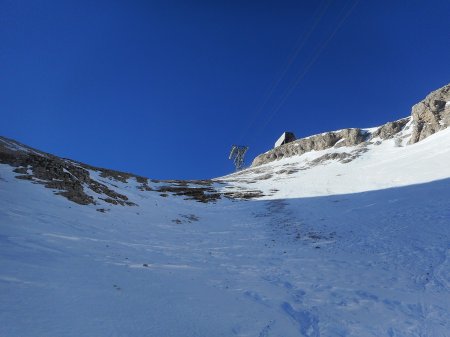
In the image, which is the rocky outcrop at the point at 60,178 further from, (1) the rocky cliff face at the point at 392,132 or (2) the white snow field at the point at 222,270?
(1) the rocky cliff face at the point at 392,132

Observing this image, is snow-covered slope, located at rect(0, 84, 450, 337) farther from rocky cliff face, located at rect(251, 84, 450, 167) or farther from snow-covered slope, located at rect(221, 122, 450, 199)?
rocky cliff face, located at rect(251, 84, 450, 167)

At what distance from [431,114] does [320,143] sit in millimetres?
29050

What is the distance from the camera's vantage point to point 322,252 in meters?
17.6

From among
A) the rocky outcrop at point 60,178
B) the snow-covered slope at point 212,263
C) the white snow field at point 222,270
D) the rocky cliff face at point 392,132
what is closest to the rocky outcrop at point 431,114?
the rocky cliff face at point 392,132

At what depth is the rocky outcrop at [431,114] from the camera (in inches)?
2430

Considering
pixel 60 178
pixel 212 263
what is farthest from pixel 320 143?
pixel 212 263

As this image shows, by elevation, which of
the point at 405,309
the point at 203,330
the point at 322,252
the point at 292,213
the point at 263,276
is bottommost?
the point at 203,330

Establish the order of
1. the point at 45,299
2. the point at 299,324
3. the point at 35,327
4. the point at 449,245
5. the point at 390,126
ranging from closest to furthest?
the point at 35,327, the point at 45,299, the point at 299,324, the point at 449,245, the point at 390,126

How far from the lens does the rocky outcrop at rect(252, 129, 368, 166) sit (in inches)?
3287

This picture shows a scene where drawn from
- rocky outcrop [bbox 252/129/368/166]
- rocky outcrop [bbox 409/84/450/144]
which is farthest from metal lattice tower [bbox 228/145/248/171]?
rocky outcrop [bbox 409/84/450/144]

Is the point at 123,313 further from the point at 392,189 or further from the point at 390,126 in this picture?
the point at 390,126

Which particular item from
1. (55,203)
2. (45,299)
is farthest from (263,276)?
(55,203)

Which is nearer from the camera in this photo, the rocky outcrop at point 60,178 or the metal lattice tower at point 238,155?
the rocky outcrop at point 60,178

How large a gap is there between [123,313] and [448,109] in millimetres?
70445
